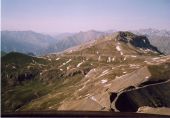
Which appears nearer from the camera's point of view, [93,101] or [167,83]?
[93,101]

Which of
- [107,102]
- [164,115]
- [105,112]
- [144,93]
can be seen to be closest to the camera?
[164,115]

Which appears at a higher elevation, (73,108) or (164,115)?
(164,115)

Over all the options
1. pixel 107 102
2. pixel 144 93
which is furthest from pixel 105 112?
pixel 144 93

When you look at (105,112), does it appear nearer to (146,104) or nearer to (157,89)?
(146,104)

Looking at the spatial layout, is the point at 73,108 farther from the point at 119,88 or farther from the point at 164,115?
the point at 164,115

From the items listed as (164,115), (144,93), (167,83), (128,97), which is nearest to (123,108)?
(128,97)

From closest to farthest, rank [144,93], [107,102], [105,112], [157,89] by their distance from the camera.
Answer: [105,112], [107,102], [144,93], [157,89]
